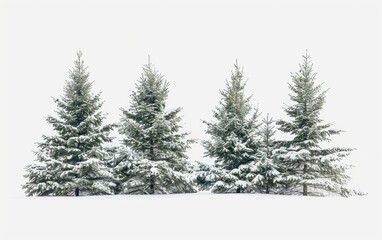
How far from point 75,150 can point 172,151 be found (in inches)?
197

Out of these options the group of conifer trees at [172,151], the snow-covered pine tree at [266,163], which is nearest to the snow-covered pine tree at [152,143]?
the group of conifer trees at [172,151]

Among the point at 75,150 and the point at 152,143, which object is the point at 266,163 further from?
the point at 75,150

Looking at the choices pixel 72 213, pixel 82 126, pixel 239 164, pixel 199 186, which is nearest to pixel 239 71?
pixel 239 164

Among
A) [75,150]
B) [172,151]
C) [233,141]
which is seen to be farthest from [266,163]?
[75,150]

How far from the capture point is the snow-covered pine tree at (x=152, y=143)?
65.7ft

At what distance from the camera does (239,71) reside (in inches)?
875

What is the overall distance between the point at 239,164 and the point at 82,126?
340 inches

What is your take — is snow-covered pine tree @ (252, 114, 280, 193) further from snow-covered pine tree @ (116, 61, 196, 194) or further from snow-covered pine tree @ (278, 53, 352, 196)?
snow-covered pine tree @ (116, 61, 196, 194)

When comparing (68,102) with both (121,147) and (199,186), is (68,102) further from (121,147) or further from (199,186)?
(199,186)

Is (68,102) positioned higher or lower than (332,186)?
higher

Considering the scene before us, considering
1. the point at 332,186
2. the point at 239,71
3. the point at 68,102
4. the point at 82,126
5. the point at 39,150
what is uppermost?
the point at 239,71

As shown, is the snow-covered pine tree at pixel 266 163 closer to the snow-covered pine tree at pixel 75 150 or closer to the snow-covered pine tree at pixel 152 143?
the snow-covered pine tree at pixel 152 143

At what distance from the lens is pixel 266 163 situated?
20.1 metres

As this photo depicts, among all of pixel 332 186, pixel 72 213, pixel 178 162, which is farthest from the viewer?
pixel 178 162
